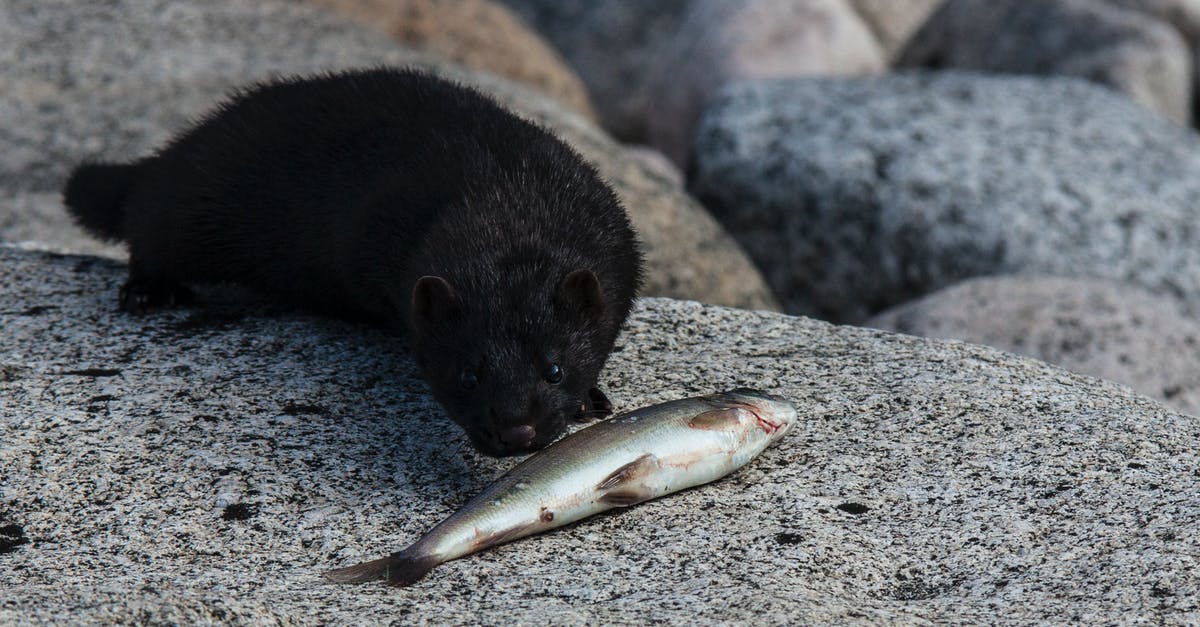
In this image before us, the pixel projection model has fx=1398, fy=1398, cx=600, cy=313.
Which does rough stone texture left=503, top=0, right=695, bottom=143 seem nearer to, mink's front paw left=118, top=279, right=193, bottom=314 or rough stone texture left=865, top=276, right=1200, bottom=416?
rough stone texture left=865, top=276, right=1200, bottom=416

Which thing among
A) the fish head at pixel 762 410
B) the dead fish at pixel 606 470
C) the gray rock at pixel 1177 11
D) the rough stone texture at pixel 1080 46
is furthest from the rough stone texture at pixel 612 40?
the dead fish at pixel 606 470

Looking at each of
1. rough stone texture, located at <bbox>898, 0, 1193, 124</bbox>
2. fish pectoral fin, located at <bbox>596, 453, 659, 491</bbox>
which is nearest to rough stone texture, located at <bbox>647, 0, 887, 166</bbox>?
rough stone texture, located at <bbox>898, 0, 1193, 124</bbox>

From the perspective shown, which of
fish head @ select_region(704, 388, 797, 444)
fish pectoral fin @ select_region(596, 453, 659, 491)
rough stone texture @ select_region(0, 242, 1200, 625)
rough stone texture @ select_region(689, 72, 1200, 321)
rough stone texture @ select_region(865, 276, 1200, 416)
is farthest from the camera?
rough stone texture @ select_region(689, 72, 1200, 321)

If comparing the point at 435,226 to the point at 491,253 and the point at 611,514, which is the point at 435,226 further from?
the point at 611,514

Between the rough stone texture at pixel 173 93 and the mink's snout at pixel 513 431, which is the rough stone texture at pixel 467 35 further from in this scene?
the mink's snout at pixel 513 431

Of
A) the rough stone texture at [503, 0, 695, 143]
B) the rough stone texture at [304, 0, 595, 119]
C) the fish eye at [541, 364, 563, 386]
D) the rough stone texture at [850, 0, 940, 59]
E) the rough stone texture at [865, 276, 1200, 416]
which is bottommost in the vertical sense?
the rough stone texture at [503, 0, 695, 143]

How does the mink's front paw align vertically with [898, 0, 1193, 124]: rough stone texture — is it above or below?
above
